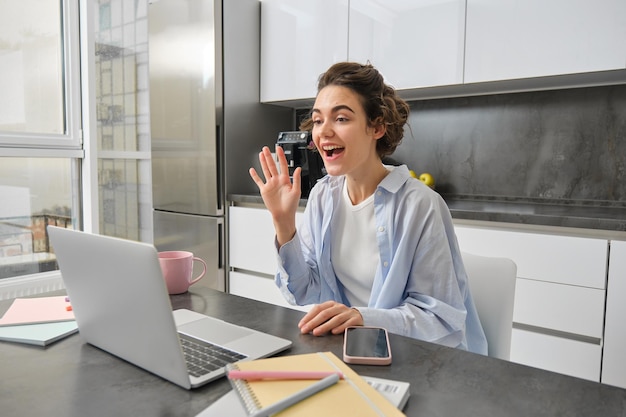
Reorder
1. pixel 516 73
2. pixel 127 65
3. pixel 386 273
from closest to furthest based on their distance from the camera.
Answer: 1. pixel 386 273
2. pixel 516 73
3. pixel 127 65

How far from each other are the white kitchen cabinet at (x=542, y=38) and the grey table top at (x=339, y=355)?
176cm

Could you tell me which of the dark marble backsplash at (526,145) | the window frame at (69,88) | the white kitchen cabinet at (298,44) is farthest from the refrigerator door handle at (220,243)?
the dark marble backsplash at (526,145)

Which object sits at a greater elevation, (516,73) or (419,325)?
(516,73)

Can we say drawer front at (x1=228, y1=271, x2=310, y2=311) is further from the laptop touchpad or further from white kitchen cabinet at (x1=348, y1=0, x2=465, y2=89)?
the laptop touchpad

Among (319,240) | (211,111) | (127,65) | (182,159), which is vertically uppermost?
(127,65)

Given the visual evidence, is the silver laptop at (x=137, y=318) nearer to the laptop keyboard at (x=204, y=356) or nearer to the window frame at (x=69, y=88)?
the laptop keyboard at (x=204, y=356)

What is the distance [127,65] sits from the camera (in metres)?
3.25

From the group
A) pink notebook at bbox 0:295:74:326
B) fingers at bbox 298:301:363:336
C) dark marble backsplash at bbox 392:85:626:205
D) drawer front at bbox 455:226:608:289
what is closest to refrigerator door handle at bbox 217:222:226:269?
dark marble backsplash at bbox 392:85:626:205

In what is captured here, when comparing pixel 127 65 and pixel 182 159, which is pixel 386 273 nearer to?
pixel 182 159

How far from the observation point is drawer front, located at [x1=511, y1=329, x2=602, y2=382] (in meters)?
1.84

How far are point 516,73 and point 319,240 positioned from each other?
142 centimetres

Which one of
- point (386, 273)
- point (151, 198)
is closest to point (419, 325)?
point (386, 273)

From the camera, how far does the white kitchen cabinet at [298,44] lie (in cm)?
273

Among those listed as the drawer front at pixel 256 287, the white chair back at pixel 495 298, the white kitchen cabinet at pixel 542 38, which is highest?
the white kitchen cabinet at pixel 542 38
